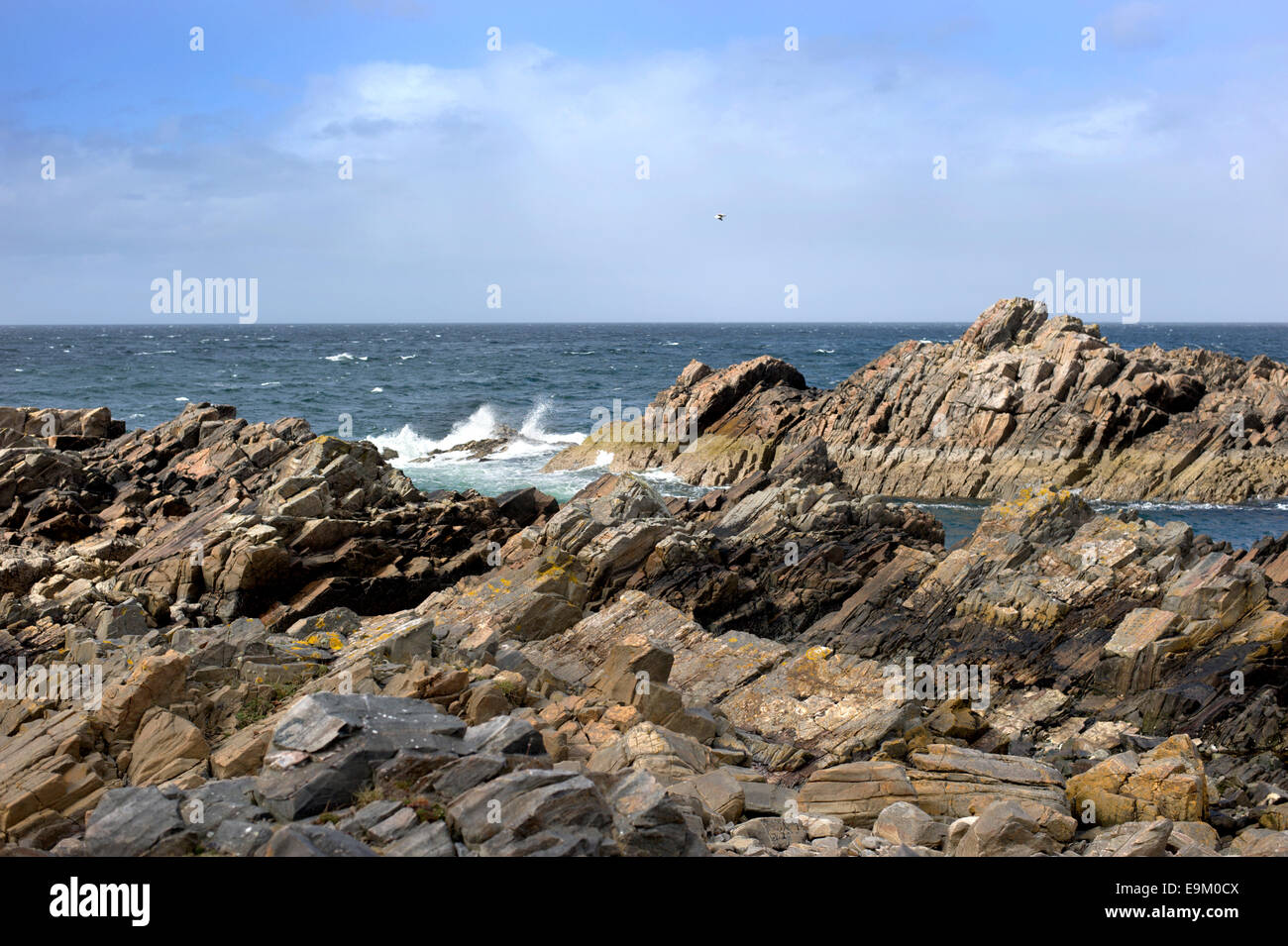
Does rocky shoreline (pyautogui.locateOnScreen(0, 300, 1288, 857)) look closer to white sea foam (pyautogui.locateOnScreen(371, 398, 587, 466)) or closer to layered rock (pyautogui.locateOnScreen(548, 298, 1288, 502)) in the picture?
layered rock (pyautogui.locateOnScreen(548, 298, 1288, 502))

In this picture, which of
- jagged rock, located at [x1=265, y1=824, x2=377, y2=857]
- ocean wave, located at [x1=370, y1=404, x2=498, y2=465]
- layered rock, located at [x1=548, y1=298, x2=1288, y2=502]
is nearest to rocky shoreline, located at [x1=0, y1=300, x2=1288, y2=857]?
jagged rock, located at [x1=265, y1=824, x2=377, y2=857]

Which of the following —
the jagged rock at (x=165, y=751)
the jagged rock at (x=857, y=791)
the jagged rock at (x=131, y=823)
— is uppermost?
the jagged rock at (x=131, y=823)

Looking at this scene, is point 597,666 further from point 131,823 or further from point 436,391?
point 436,391

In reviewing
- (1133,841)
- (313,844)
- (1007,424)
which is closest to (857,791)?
(1133,841)

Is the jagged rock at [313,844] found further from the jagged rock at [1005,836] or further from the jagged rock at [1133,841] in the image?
the jagged rock at [1133,841]

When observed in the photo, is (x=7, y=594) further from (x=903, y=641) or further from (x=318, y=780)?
(x=903, y=641)

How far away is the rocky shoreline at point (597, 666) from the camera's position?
1005cm

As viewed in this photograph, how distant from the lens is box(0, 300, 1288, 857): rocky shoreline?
1005 cm

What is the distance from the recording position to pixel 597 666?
2073cm

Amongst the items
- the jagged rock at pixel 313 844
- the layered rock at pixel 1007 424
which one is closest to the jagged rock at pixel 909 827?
the jagged rock at pixel 313 844

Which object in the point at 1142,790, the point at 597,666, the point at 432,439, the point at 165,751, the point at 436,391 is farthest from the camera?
the point at 436,391
